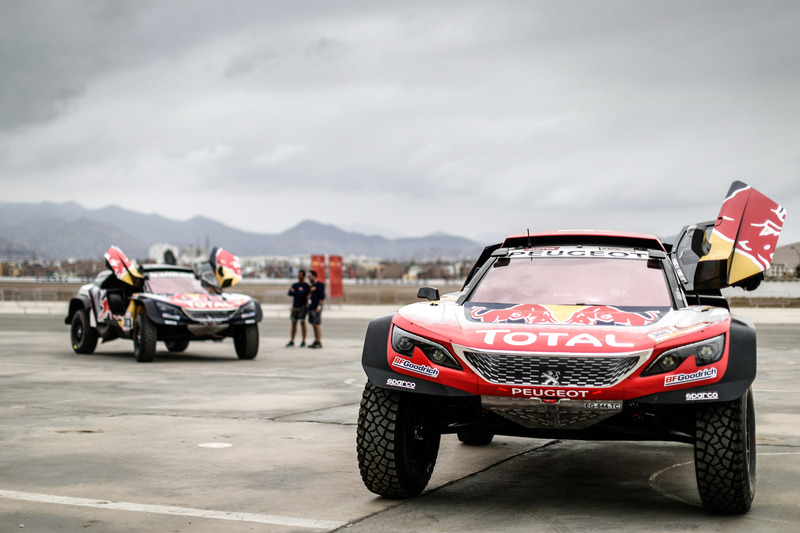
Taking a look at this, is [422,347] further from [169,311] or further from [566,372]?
[169,311]

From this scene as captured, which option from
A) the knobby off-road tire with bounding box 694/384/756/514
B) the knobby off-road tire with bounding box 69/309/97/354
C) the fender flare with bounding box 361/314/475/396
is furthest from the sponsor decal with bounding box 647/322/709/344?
the knobby off-road tire with bounding box 69/309/97/354

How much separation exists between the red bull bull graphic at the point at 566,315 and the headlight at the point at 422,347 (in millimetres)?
381

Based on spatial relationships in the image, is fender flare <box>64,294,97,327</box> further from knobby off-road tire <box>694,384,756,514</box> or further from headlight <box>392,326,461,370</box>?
knobby off-road tire <box>694,384,756,514</box>

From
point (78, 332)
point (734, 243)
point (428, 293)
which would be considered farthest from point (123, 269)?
point (428, 293)

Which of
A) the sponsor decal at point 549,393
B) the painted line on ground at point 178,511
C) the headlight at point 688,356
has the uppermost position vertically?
the headlight at point 688,356

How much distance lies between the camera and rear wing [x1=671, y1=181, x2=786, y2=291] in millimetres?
10109

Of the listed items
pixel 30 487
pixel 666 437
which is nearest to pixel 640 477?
pixel 666 437

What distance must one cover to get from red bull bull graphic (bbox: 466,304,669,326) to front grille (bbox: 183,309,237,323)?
1128cm

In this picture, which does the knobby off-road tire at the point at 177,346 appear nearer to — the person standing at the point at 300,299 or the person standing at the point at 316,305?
the person standing at the point at 300,299

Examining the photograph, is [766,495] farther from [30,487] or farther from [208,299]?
[208,299]

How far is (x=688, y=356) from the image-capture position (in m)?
5.16

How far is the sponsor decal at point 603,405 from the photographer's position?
5.08m

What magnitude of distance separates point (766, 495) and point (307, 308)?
640 inches

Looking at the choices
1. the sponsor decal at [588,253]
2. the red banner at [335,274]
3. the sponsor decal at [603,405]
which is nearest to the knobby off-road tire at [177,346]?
the sponsor decal at [588,253]
